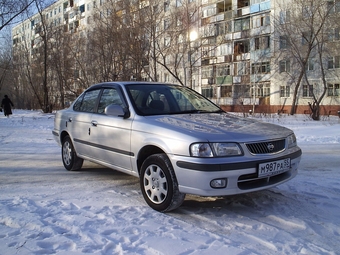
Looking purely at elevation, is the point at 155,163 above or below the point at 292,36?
below

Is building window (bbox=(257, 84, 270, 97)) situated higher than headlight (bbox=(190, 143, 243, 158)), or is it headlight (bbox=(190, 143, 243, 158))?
building window (bbox=(257, 84, 270, 97))

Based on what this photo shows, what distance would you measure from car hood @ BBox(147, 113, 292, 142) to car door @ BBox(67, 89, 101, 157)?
1563mm

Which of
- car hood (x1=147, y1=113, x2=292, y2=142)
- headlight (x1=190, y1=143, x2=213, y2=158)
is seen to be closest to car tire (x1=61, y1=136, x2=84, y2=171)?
car hood (x1=147, y1=113, x2=292, y2=142)

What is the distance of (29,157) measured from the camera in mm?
7273

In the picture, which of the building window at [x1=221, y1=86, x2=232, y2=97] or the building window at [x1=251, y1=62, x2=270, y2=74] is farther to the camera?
the building window at [x1=221, y1=86, x2=232, y2=97]

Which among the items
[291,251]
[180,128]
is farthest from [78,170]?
[291,251]

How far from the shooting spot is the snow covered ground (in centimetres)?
277

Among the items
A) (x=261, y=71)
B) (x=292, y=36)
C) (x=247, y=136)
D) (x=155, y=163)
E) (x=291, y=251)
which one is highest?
(x=292, y=36)

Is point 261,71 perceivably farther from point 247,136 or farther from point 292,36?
point 247,136

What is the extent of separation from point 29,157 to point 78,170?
7.03 feet

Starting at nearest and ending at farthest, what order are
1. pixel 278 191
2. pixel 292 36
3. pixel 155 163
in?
pixel 155 163
pixel 278 191
pixel 292 36

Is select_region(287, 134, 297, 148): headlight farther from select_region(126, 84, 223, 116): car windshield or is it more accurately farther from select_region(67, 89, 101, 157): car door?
select_region(67, 89, 101, 157): car door

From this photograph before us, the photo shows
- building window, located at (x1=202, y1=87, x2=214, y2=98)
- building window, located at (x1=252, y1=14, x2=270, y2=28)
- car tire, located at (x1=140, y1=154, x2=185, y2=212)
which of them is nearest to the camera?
car tire, located at (x1=140, y1=154, x2=185, y2=212)

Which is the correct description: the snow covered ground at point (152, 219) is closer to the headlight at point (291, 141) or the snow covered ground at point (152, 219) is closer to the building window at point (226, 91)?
the headlight at point (291, 141)
